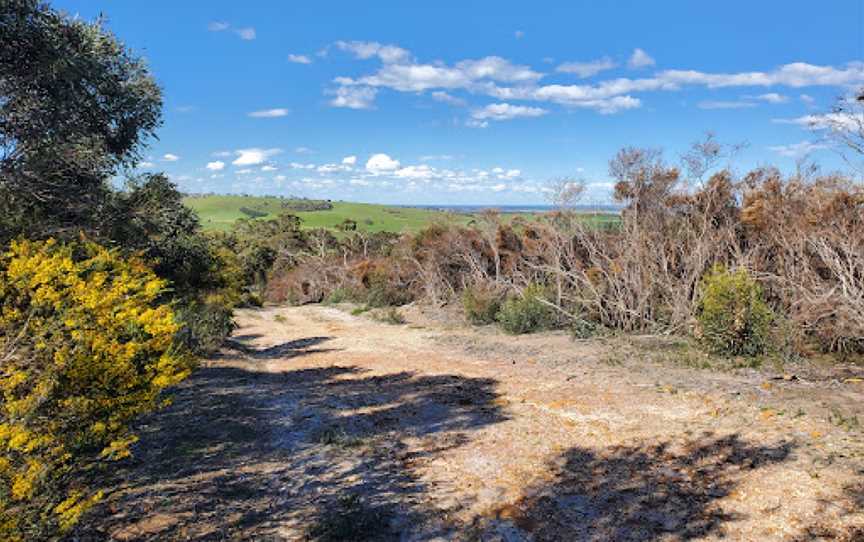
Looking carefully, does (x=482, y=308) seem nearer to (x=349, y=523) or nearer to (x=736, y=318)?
(x=736, y=318)

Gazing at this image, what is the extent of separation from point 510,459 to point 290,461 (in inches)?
101

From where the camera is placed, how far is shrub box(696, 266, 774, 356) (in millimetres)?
9766

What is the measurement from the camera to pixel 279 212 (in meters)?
95.9

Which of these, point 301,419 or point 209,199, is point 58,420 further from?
point 209,199

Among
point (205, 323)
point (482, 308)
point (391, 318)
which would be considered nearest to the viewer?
point (205, 323)

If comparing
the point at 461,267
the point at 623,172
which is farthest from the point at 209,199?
the point at 623,172

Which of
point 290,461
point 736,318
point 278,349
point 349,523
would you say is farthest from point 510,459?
point 278,349

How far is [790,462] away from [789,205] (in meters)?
10.1

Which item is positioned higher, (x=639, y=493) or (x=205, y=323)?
(x=205, y=323)

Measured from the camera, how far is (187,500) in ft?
16.3

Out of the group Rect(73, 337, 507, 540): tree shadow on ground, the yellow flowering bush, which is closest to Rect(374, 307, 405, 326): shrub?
Rect(73, 337, 507, 540): tree shadow on ground

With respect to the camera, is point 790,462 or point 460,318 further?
point 460,318

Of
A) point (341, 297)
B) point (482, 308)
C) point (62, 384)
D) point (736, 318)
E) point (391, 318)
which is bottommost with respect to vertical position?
point (341, 297)

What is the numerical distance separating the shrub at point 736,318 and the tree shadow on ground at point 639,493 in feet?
14.6
